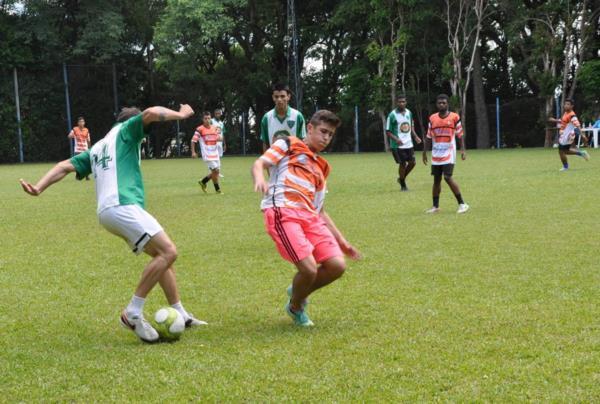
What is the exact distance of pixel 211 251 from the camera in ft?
29.8

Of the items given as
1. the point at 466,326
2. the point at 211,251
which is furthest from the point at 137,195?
the point at 211,251

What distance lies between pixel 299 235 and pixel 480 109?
1437 inches

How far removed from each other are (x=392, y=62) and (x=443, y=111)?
87.0ft

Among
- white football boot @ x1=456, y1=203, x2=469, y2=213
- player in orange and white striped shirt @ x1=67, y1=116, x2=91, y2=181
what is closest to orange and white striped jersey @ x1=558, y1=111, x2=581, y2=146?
white football boot @ x1=456, y1=203, x2=469, y2=213

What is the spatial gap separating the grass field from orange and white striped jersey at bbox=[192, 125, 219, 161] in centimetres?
612

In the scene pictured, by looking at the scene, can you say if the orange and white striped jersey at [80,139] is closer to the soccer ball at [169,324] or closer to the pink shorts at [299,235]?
the pink shorts at [299,235]

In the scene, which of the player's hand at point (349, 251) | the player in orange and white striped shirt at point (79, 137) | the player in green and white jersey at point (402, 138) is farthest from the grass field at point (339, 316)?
the player in orange and white striped shirt at point (79, 137)

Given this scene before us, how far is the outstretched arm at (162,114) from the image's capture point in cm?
493

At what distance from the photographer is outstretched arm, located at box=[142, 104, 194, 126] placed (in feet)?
16.2

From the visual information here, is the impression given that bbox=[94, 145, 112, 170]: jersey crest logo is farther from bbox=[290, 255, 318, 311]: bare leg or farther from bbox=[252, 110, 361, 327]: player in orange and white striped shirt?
bbox=[290, 255, 318, 311]: bare leg

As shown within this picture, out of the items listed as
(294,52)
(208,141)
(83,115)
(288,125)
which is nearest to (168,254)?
(288,125)

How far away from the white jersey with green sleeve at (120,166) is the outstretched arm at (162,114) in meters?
0.09

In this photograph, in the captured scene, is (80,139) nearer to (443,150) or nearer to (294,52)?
(443,150)

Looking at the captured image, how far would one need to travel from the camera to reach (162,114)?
498 centimetres
